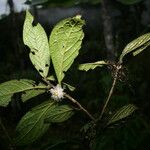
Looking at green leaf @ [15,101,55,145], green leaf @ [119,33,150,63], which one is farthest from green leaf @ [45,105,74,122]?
green leaf @ [119,33,150,63]

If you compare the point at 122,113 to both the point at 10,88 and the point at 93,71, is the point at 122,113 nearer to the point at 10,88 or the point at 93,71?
the point at 10,88

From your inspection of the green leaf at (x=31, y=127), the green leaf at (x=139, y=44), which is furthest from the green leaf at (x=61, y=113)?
the green leaf at (x=139, y=44)

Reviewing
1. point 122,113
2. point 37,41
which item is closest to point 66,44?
point 37,41

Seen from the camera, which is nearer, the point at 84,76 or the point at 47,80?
the point at 47,80

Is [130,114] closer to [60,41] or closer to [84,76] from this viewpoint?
[60,41]

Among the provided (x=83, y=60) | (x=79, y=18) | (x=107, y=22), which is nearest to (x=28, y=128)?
(x=79, y=18)
